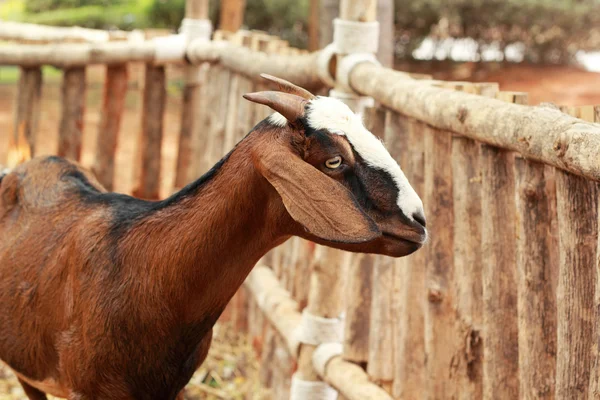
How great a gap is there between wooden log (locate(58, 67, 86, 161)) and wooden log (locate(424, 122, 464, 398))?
4.03m

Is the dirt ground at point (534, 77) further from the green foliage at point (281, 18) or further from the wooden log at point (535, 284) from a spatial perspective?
the wooden log at point (535, 284)

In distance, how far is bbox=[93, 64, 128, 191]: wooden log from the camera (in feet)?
23.4

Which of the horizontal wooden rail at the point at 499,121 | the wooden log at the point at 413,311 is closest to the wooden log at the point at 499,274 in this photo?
the horizontal wooden rail at the point at 499,121

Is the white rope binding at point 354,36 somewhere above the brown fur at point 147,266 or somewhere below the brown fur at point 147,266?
above

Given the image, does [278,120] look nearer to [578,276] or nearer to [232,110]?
[578,276]

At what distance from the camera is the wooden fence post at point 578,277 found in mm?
2633

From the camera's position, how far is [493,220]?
3.19m

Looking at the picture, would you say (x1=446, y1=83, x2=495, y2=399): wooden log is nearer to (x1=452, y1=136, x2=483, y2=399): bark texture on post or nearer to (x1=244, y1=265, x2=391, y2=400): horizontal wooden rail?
(x1=452, y1=136, x2=483, y2=399): bark texture on post

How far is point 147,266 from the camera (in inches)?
124

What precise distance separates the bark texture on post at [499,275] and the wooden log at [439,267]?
0.39 metres

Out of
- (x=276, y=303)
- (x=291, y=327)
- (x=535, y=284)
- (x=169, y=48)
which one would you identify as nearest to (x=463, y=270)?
(x=535, y=284)

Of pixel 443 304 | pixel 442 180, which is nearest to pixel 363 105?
pixel 442 180

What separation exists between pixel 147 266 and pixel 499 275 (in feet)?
3.86

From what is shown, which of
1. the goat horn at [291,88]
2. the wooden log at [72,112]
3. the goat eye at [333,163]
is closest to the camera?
the goat eye at [333,163]
